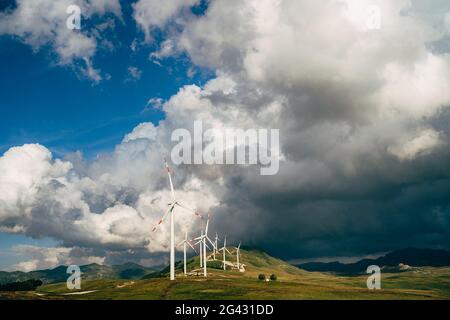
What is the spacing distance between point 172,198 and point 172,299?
57.5m

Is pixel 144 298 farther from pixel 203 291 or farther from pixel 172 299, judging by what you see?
pixel 203 291

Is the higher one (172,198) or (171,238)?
(172,198)

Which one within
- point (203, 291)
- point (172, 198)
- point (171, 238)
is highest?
point (172, 198)

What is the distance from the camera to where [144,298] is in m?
148

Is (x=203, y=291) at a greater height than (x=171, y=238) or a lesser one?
lesser
